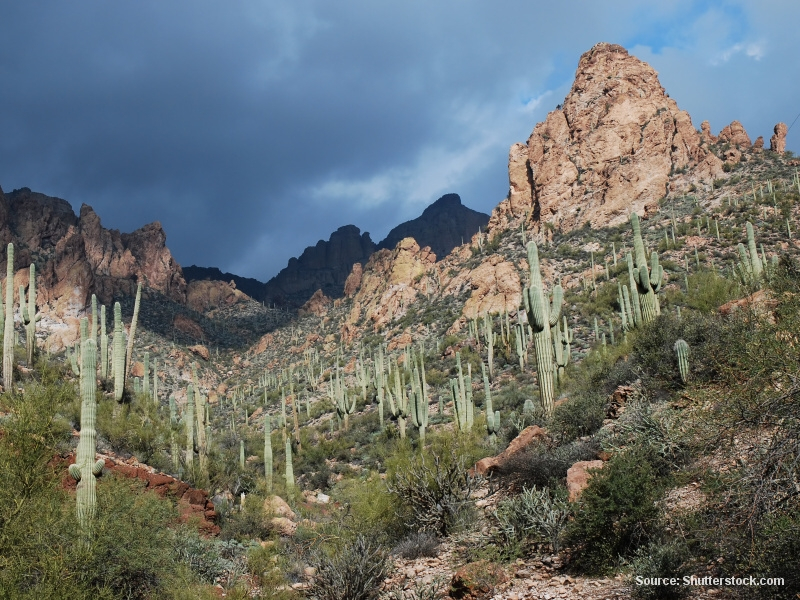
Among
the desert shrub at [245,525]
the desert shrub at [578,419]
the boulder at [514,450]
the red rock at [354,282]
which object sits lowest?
the desert shrub at [245,525]

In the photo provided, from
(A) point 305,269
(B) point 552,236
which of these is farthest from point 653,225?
(A) point 305,269

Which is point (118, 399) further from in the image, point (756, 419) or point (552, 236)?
point (552, 236)

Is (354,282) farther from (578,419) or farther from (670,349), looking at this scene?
(578,419)

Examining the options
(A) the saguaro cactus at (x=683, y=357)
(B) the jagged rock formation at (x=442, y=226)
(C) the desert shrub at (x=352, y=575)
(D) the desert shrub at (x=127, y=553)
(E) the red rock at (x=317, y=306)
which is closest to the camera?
(C) the desert shrub at (x=352, y=575)

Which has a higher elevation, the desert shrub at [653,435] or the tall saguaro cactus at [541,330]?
the tall saguaro cactus at [541,330]

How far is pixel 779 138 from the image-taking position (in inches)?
2055

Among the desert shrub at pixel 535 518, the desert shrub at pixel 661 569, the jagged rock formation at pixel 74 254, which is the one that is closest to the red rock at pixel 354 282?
the jagged rock formation at pixel 74 254

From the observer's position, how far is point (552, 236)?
55906 mm

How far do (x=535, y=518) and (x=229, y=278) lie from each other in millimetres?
144013

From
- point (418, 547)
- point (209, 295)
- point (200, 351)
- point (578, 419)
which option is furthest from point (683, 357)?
point (209, 295)

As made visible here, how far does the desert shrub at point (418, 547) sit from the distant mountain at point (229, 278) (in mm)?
133126

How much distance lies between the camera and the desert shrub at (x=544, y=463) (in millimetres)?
8828

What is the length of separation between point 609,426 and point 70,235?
81525 mm

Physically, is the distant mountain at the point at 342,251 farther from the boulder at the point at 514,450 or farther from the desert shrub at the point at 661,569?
the desert shrub at the point at 661,569
